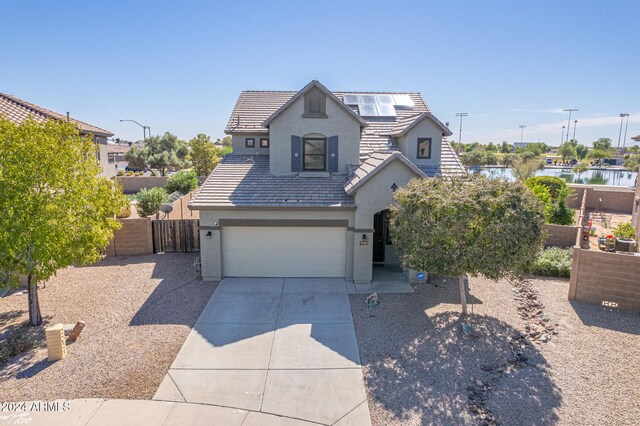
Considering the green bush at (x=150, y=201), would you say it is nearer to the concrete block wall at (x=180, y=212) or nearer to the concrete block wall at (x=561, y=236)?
the concrete block wall at (x=180, y=212)

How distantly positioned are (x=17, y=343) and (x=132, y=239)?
8.23 metres

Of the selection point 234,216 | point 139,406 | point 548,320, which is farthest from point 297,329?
point 548,320

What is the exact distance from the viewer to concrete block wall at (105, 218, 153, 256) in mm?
17688

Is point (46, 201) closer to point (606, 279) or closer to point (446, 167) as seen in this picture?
point (446, 167)

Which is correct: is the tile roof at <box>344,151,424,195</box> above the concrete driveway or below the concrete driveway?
above

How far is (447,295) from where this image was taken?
13.7m

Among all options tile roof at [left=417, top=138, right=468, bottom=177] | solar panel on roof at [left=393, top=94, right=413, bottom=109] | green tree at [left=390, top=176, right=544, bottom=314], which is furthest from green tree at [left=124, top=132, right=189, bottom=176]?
green tree at [left=390, top=176, right=544, bottom=314]

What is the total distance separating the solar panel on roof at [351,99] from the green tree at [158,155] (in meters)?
35.5

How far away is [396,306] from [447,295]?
2280 millimetres

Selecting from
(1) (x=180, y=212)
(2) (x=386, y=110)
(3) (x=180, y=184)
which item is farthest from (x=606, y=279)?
(3) (x=180, y=184)

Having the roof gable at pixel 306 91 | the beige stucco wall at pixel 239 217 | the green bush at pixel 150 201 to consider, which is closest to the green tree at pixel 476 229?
the beige stucco wall at pixel 239 217

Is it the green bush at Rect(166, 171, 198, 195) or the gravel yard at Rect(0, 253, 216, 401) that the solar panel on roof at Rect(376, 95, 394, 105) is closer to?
the gravel yard at Rect(0, 253, 216, 401)

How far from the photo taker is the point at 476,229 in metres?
10.3

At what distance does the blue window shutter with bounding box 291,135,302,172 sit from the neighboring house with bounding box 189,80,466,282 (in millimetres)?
42
